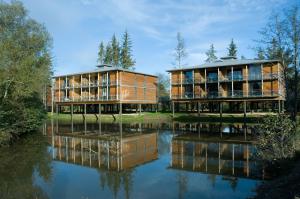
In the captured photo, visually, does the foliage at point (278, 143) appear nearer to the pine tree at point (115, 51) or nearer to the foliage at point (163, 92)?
the foliage at point (163, 92)

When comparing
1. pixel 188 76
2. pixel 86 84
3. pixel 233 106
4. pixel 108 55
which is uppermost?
pixel 108 55

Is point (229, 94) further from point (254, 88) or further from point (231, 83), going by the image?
point (254, 88)

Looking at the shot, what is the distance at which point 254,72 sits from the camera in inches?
1518

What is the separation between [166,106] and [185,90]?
18.2 meters

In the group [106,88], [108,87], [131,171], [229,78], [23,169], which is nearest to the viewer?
[131,171]

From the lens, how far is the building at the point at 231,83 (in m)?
36.8

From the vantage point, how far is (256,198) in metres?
8.36

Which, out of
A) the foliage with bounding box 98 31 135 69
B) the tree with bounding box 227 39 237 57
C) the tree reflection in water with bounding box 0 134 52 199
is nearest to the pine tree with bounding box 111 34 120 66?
the foliage with bounding box 98 31 135 69

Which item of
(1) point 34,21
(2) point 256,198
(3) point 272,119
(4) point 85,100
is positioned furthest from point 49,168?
(4) point 85,100

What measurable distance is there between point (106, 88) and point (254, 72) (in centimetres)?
2241

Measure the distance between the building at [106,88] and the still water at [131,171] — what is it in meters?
24.8

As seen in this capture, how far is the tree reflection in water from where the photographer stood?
1018 cm

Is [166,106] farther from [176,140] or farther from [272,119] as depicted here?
[272,119]

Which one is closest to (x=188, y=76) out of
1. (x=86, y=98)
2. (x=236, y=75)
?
(x=236, y=75)
